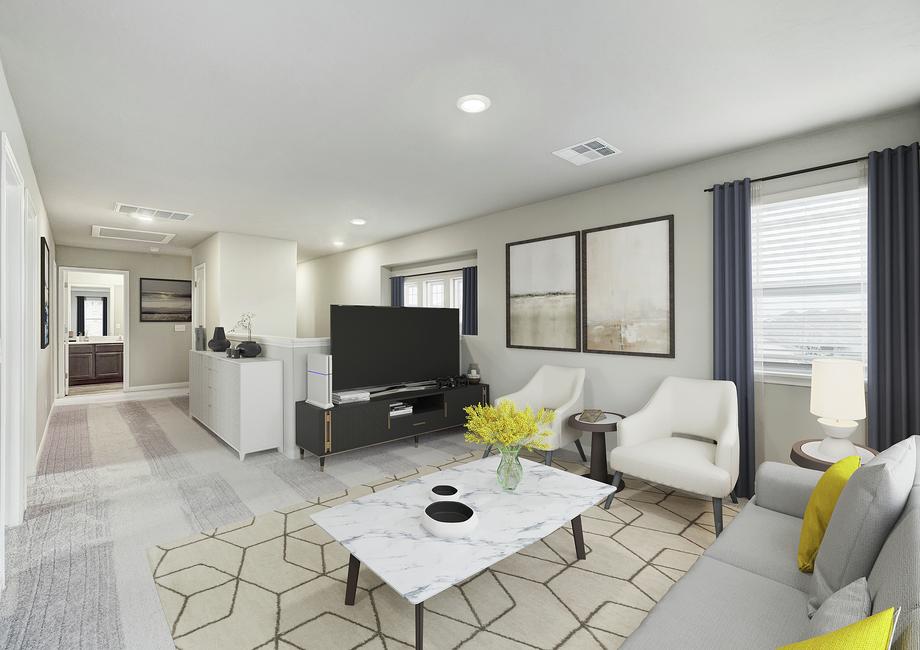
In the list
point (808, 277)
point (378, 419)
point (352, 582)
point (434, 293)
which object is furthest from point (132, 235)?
point (808, 277)

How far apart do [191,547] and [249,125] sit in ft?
8.45

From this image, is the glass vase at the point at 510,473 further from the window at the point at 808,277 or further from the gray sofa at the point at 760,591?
the window at the point at 808,277

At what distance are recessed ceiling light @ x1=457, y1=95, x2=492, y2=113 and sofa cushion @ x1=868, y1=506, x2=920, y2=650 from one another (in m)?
2.48

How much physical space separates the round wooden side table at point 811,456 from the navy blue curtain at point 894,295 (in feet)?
0.92

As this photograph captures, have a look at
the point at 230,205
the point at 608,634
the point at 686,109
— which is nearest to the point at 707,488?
the point at 608,634

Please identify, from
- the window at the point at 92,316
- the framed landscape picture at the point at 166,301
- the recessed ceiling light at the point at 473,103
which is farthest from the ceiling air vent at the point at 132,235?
the recessed ceiling light at the point at 473,103

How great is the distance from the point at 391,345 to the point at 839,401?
352cm

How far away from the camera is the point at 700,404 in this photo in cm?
333

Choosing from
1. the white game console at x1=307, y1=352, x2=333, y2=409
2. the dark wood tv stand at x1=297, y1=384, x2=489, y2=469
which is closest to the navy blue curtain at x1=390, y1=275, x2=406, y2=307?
the dark wood tv stand at x1=297, y1=384, x2=489, y2=469

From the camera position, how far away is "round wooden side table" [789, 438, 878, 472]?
2.35 m

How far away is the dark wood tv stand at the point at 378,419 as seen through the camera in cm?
394

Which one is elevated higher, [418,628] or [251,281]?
[251,281]

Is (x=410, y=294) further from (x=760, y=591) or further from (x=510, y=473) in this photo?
(x=760, y=591)

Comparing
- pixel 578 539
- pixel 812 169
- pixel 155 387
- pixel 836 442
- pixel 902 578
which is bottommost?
pixel 578 539
